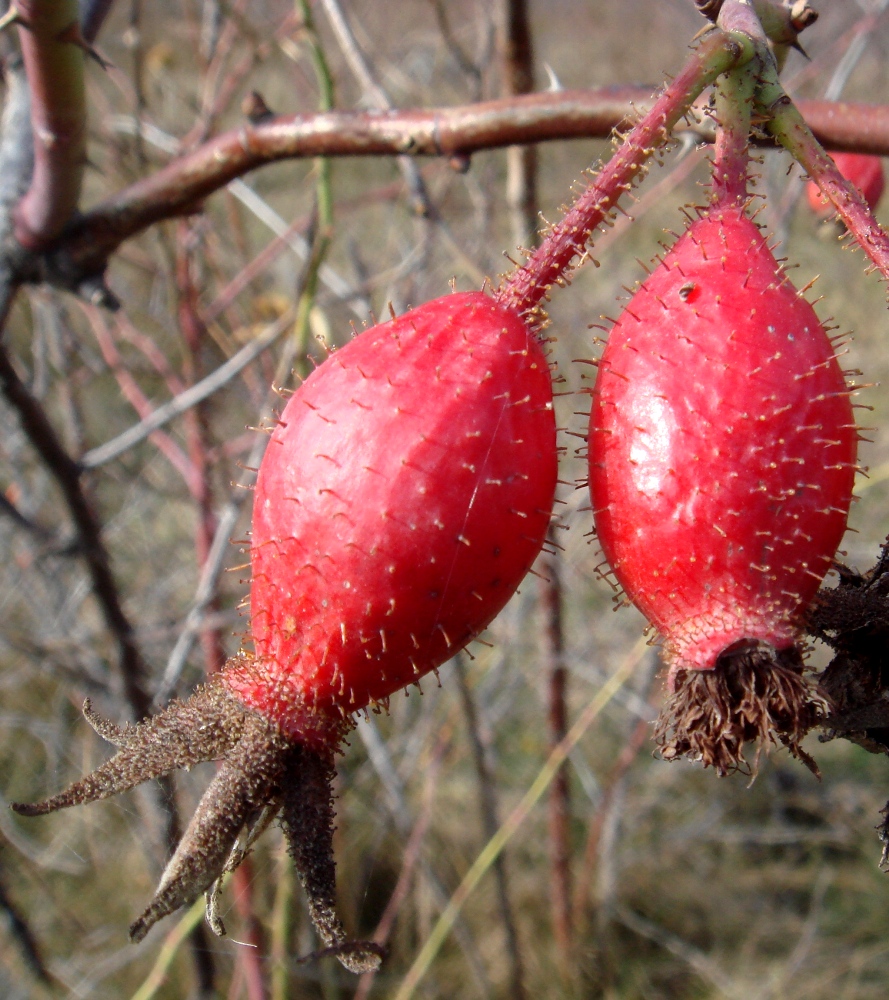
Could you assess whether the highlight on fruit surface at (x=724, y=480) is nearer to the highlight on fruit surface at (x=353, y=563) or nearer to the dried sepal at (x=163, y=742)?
the highlight on fruit surface at (x=353, y=563)

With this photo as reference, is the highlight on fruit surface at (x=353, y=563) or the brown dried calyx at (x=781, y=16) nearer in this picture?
the highlight on fruit surface at (x=353, y=563)

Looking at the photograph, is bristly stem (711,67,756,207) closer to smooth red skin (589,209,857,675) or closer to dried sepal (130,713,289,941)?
smooth red skin (589,209,857,675)

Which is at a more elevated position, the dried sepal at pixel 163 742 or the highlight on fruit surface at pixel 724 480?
the highlight on fruit surface at pixel 724 480

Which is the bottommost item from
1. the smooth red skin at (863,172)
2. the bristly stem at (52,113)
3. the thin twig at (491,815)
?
the thin twig at (491,815)

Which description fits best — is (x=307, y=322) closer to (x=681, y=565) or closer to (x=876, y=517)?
(x=681, y=565)

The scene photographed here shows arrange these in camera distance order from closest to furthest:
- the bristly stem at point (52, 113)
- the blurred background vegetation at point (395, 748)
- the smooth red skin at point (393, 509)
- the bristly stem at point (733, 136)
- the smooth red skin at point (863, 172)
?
the smooth red skin at point (393, 509) < the bristly stem at point (733, 136) < the bristly stem at point (52, 113) < the smooth red skin at point (863, 172) < the blurred background vegetation at point (395, 748)

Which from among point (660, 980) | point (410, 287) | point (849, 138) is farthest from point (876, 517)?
point (849, 138)

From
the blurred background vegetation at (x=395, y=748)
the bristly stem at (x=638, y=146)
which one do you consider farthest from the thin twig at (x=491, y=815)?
the bristly stem at (x=638, y=146)

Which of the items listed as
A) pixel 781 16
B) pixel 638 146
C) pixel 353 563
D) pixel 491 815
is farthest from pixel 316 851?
pixel 491 815
